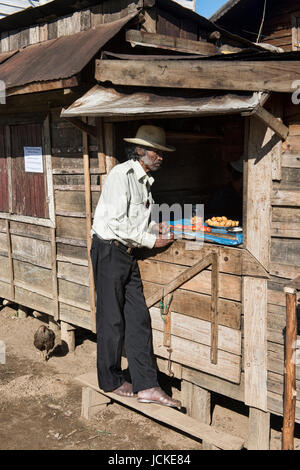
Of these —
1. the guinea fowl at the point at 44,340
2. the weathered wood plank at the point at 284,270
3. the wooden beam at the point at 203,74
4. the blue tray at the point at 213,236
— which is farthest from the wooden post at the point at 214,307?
the guinea fowl at the point at 44,340


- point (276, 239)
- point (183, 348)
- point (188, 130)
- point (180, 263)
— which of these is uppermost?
point (188, 130)

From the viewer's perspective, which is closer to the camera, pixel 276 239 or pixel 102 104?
pixel 276 239

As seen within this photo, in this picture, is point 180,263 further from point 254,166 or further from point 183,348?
point 254,166

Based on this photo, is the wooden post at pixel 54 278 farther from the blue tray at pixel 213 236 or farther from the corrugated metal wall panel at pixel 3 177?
the blue tray at pixel 213 236

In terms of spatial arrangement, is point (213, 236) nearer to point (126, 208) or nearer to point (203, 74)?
point (126, 208)

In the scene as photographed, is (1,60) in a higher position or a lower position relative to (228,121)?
higher

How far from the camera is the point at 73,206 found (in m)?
6.19

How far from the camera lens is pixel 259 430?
4477 millimetres

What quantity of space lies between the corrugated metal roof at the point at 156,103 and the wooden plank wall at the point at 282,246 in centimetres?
46

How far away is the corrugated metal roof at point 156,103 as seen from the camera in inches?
152

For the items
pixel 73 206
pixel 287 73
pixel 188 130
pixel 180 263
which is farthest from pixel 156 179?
pixel 287 73

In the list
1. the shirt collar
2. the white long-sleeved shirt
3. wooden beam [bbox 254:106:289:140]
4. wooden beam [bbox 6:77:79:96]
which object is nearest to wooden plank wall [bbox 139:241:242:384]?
the white long-sleeved shirt

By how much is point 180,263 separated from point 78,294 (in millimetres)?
2015

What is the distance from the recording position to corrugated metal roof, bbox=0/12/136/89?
5055 millimetres
